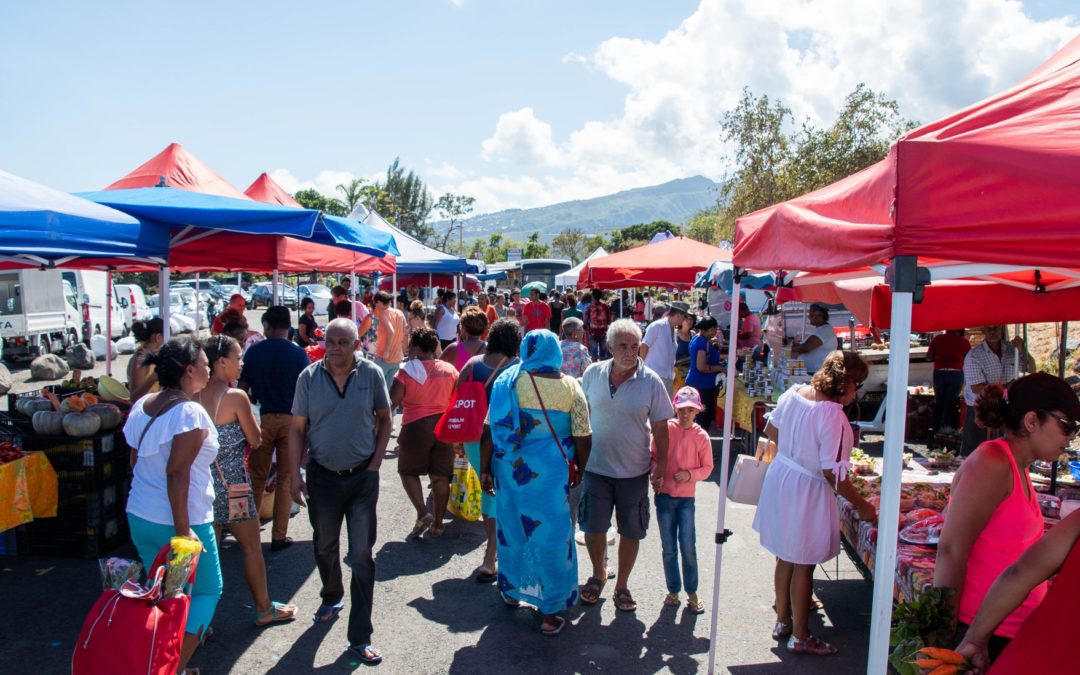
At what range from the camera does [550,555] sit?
14.1ft

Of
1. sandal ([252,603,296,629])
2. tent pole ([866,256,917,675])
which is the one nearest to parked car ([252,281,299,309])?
sandal ([252,603,296,629])

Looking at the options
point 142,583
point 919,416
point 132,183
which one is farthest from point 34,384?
point 919,416

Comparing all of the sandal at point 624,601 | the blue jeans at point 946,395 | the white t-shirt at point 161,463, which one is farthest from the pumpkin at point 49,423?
the blue jeans at point 946,395

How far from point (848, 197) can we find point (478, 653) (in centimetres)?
317

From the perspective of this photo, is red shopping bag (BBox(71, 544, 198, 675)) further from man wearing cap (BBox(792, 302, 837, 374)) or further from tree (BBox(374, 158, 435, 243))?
tree (BBox(374, 158, 435, 243))

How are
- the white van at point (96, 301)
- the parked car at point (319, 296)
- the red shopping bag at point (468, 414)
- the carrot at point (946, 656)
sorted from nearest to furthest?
the carrot at point (946, 656), the red shopping bag at point (468, 414), the white van at point (96, 301), the parked car at point (319, 296)

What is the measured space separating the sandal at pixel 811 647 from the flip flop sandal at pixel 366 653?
93.2 inches

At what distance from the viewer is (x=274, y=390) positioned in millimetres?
5340

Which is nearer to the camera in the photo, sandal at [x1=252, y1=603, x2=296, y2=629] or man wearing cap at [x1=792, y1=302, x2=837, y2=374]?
sandal at [x1=252, y1=603, x2=296, y2=629]

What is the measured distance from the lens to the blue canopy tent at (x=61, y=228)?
3.80 meters

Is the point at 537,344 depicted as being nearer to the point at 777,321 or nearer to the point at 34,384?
the point at 777,321

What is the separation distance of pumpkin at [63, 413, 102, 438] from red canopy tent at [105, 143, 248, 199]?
2637 millimetres

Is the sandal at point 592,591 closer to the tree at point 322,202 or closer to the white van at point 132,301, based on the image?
the white van at point 132,301

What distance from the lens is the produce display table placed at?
4.90 meters
